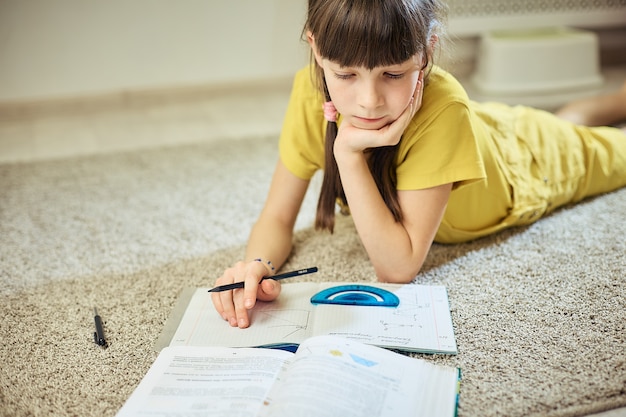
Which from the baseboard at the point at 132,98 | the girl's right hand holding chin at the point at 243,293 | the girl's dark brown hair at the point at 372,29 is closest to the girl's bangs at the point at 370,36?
the girl's dark brown hair at the point at 372,29

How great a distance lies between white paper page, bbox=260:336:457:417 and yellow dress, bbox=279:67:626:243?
0.89ft

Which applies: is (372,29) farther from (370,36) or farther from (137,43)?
(137,43)

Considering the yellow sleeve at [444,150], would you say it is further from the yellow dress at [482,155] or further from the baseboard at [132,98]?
the baseboard at [132,98]

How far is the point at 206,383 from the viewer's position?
725 millimetres

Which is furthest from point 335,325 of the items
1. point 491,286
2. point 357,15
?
point 357,15

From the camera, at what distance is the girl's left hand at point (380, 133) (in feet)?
2.76

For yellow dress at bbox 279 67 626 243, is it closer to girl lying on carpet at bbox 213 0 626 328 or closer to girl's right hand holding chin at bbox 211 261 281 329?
girl lying on carpet at bbox 213 0 626 328

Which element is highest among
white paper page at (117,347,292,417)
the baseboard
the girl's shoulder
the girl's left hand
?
the girl's shoulder

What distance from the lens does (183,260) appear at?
3.59ft

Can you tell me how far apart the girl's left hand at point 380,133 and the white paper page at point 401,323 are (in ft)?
0.73

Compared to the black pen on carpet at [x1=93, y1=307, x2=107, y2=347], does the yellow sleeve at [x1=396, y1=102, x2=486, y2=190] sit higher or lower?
higher

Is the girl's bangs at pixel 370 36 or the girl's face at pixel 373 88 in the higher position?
the girl's bangs at pixel 370 36

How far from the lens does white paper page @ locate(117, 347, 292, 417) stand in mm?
687

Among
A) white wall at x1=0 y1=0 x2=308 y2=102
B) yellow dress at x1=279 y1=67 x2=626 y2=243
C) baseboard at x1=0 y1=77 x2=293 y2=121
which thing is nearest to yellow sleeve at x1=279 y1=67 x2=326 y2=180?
yellow dress at x1=279 y1=67 x2=626 y2=243
